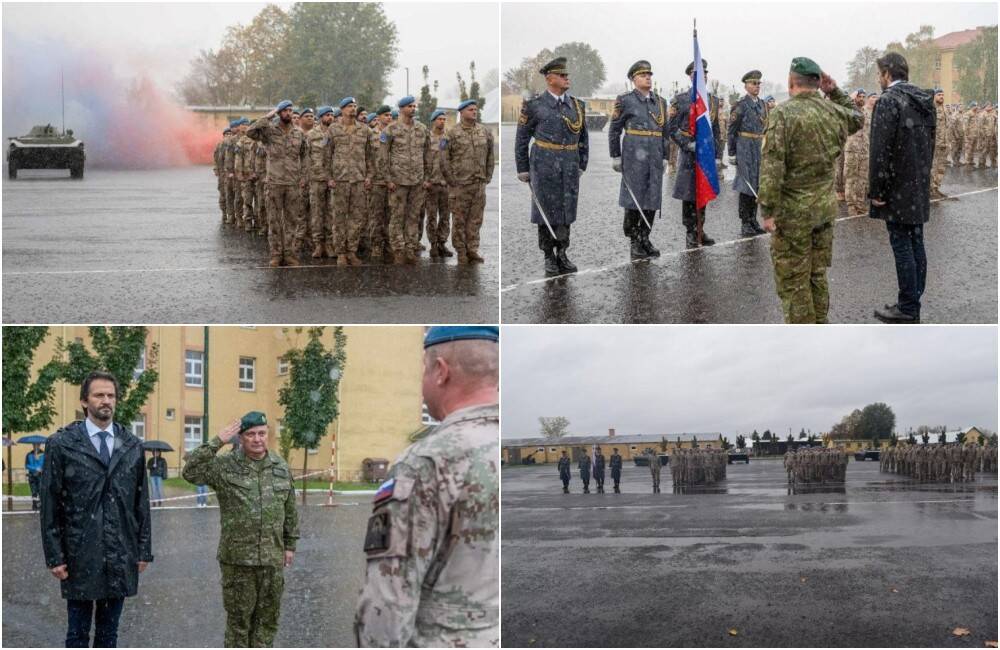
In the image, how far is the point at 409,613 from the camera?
303cm

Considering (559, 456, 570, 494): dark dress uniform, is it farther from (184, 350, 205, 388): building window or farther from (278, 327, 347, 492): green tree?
(184, 350, 205, 388): building window

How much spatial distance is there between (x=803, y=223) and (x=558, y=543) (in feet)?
8.39

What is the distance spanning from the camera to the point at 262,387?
16.0m

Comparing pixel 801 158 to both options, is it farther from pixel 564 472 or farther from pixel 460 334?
pixel 460 334

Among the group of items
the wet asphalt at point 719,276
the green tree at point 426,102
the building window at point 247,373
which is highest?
the green tree at point 426,102

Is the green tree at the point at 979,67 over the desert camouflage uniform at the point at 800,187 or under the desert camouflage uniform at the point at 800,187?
over

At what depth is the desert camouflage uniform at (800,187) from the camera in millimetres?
6828

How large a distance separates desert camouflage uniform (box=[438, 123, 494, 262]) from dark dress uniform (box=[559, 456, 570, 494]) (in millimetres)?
5400

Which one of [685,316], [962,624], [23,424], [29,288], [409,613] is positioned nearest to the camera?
[409,613]

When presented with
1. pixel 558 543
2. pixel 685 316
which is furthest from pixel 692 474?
pixel 558 543

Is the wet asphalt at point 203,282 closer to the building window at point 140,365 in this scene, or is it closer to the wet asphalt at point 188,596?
the building window at point 140,365

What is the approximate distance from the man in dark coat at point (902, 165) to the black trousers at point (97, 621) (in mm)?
5435

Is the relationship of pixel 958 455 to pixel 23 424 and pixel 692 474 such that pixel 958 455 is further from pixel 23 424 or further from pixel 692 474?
pixel 23 424

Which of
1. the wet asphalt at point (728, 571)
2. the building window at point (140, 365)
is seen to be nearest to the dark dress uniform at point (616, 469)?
the wet asphalt at point (728, 571)
